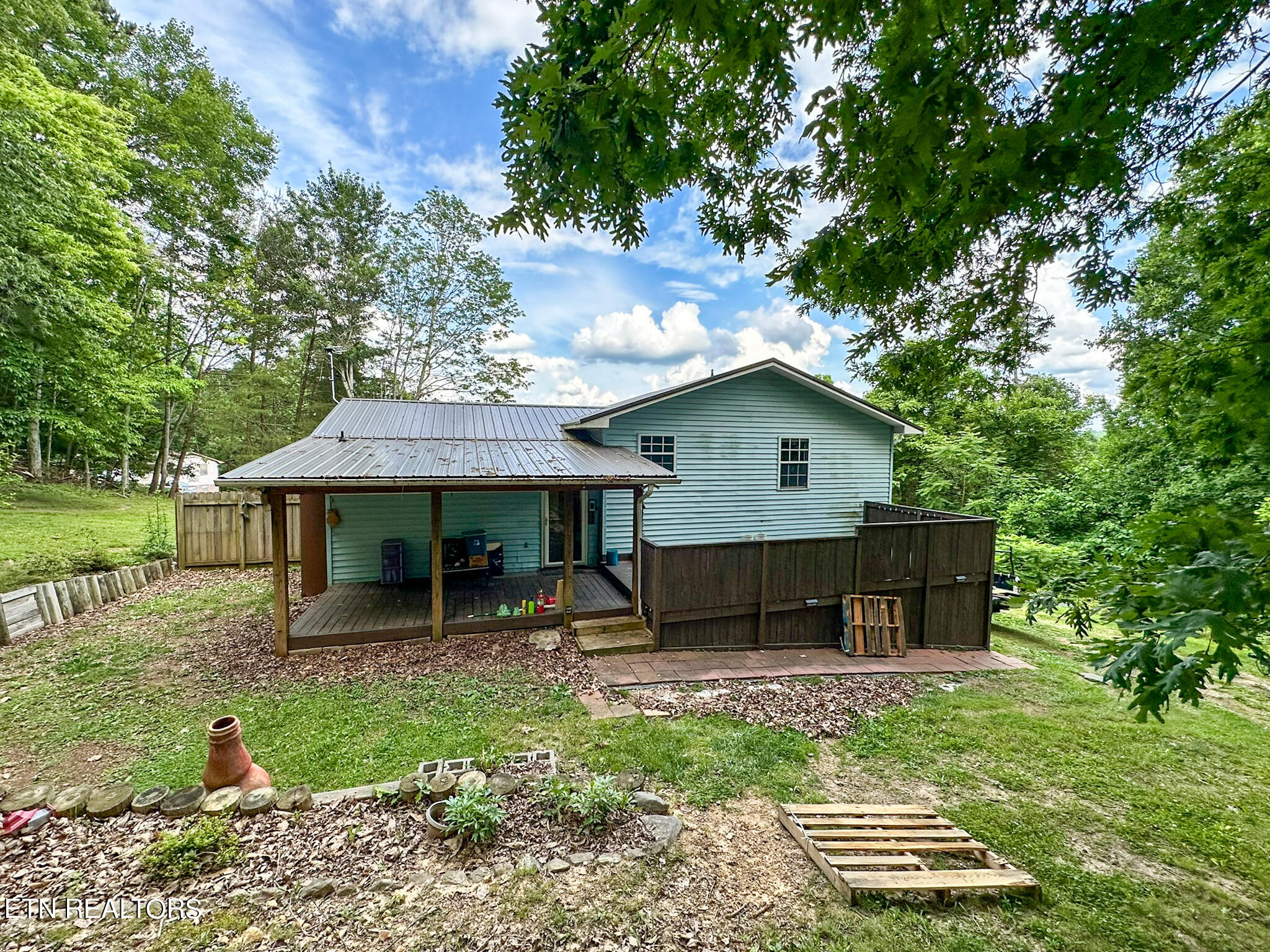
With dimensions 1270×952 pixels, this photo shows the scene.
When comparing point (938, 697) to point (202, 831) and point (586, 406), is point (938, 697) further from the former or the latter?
point (586, 406)

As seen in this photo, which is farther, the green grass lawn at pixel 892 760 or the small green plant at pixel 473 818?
the small green plant at pixel 473 818

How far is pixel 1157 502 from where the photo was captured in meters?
13.6

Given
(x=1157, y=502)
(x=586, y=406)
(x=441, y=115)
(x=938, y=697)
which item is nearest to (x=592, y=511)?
(x=586, y=406)

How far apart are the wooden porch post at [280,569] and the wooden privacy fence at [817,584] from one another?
183 inches

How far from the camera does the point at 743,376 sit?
1062cm

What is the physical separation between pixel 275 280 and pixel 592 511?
17769mm

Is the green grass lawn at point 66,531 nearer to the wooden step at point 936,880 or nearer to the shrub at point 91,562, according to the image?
the shrub at point 91,562

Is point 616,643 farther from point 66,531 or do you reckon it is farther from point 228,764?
point 66,531

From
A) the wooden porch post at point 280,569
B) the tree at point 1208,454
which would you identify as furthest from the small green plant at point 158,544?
the tree at point 1208,454

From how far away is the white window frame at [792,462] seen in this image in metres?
11.3

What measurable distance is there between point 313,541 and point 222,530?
10.9 feet

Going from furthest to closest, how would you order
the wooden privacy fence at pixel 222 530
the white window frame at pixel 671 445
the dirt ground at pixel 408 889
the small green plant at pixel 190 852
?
the white window frame at pixel 671 445
the wooden privacy fence at pixel 222 530
the small green plant at pixel 190 852
the dirt ground at pixel 408 889

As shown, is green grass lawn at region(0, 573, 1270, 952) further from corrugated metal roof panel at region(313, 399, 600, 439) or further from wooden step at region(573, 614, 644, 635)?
corrugated metal roof panel at region(313, 399, 600, 439)

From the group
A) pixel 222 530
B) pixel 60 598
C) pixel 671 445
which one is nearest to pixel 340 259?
pixel 222 530
